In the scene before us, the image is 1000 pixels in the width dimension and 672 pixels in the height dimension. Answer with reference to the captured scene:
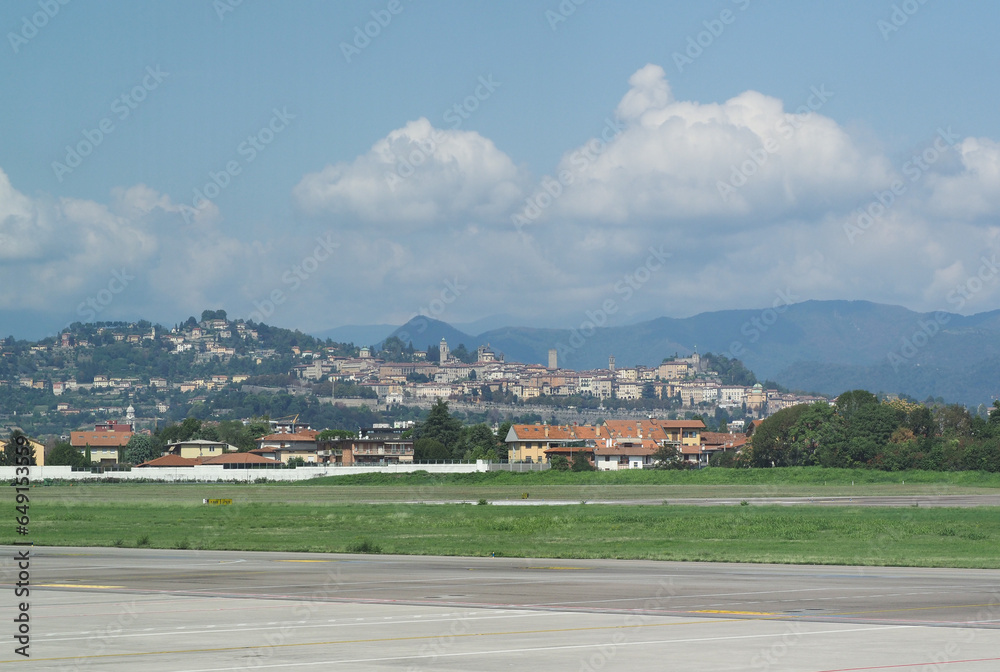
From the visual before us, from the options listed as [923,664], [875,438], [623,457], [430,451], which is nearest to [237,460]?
[430,451]

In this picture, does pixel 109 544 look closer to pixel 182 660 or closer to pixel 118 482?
pixel 182 660

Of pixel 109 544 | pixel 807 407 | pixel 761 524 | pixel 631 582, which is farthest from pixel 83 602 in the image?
pixel 807 407

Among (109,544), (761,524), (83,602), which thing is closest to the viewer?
(83,602)

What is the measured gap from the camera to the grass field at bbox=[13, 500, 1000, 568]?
118 ft

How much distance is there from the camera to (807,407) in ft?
476

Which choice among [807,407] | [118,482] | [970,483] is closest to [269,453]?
[118,482]

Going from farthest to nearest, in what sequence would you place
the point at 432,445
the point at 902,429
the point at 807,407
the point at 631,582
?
the point at 432,445 → the point at 807,407 → the point at 902,429 → the point at 631,582

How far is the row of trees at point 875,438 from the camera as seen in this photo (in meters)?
111

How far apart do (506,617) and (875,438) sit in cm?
11260

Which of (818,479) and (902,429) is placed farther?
(902,429)

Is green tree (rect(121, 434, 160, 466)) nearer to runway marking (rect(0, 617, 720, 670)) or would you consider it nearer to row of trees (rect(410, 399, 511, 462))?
row of trees (rect(410, 399, 511, 462))

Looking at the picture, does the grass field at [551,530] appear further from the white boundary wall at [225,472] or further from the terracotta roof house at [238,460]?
the terracotta roof house at [238,460]

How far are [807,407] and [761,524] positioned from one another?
10028 centimetres

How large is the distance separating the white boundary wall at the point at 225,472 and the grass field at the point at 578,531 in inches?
2624
